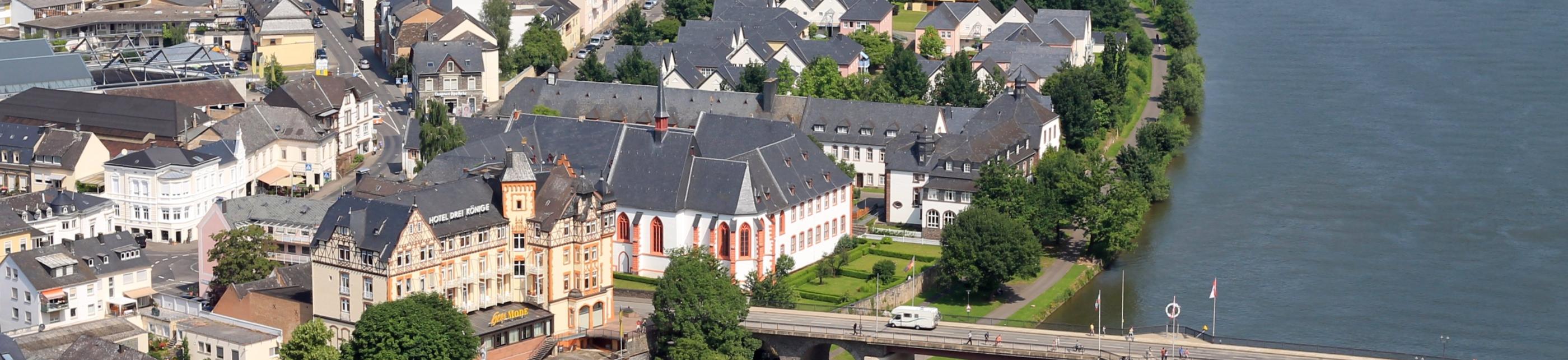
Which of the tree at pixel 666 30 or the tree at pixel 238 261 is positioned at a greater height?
the tree at pixel 666 30

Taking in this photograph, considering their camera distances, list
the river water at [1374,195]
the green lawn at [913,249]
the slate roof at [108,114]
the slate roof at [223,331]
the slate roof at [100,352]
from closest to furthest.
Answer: the slate roof at [100,352] < the slate roof at [223,331] < the river water at [1374,195] < the green lawn at [913,249] < the slate roof at [108,114]

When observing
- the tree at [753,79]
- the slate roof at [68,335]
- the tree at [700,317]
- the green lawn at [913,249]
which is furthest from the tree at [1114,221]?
the slate roof at [68,335]

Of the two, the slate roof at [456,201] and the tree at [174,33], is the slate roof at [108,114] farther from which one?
the slate roof at [456,201]

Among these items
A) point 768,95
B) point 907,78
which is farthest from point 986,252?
point 907,78

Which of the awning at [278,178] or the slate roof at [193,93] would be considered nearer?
the awning at [278,178]

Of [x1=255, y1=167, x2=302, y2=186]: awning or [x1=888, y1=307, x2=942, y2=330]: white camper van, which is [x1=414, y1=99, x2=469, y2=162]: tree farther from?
[x1=888, y1=307, x2=942, y2=330]: white camper van

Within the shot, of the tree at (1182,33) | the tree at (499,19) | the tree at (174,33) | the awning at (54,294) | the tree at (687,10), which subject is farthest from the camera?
the tree at (687,10)

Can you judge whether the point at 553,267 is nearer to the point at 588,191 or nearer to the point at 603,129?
the point at 588,191
